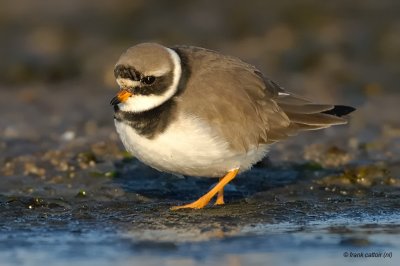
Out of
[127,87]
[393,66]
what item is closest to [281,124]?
[127,87]

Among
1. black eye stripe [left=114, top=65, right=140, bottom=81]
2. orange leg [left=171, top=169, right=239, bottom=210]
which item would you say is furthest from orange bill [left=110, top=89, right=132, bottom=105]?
orange leg [left=171, top=169, right=239, bottom=210]

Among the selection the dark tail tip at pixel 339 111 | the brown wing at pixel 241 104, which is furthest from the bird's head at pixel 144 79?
the dark tail tip at pixel 339 111

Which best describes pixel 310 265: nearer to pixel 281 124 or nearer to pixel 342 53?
pixel 281 124

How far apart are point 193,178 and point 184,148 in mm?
1787

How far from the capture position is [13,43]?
1448cm

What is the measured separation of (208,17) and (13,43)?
319 cm

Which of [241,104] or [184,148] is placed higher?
[241,104]

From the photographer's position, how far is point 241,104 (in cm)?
807

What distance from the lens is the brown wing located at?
25.7ft

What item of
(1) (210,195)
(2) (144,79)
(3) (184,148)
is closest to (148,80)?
(2) (144,79)

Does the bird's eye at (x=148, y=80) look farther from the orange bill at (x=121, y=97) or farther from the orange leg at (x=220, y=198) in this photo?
the orange leg at (x=220, y=198)

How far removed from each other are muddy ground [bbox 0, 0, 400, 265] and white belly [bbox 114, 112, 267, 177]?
1.47ft

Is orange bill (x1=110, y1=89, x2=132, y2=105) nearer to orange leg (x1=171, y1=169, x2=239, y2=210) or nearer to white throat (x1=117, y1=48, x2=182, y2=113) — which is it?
white throat (x1=117, y1=48, x2=182, y2=113)

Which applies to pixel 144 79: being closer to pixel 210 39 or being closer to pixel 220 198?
pixel 220 198
